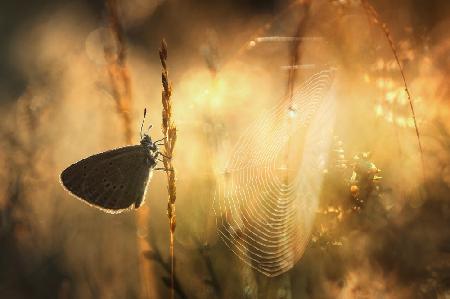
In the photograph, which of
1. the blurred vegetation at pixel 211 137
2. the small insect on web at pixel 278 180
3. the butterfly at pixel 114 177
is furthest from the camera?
the small insect on web at pixel 278 180

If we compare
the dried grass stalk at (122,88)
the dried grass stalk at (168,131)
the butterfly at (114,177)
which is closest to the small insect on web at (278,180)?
the dried grass stalk at (122,88)

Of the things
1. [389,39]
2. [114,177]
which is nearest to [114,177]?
[114,177]

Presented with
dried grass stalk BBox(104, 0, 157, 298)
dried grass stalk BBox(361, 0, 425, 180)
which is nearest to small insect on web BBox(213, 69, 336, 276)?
dried grass stalk BBox(361, 0, 425, 180)

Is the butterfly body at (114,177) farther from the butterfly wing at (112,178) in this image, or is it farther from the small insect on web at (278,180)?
the small insect on web at (278,180)

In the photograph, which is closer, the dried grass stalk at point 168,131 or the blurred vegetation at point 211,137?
the dried grass stalk at point 168,131

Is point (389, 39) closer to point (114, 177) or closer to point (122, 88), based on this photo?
point (122, 88)

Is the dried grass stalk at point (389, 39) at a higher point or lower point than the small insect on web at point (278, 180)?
higher
